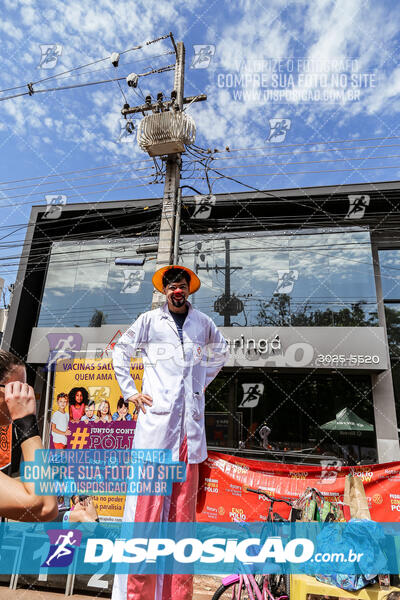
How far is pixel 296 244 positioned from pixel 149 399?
33.1ft

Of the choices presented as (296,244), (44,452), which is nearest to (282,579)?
→ (44,452)

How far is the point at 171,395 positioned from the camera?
258cm

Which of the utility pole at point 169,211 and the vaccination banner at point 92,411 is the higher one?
the utility pole at point 169,211

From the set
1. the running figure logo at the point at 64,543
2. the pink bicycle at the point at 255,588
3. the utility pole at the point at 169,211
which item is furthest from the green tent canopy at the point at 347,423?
the running figure logo at the point at 64,543

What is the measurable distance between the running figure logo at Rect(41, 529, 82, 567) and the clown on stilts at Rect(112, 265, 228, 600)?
62.0 inches

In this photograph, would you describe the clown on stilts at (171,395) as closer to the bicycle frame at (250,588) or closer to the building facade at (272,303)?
the bicycle frame at (250,588)

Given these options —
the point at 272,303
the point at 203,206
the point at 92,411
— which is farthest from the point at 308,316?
the point at 92,411

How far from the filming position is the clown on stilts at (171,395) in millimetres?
2320

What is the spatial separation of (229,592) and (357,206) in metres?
10.9

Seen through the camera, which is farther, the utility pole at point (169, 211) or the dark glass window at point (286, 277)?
the dark glass window at point (286, 277)

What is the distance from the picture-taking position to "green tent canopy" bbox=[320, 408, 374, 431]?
392 inches

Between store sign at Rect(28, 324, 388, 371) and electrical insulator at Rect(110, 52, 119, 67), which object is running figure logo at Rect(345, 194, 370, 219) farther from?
electrical insulator at Rect(110, 52, 119, 67)

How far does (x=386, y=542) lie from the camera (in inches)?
113

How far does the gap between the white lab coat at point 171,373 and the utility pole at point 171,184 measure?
1.95 m
